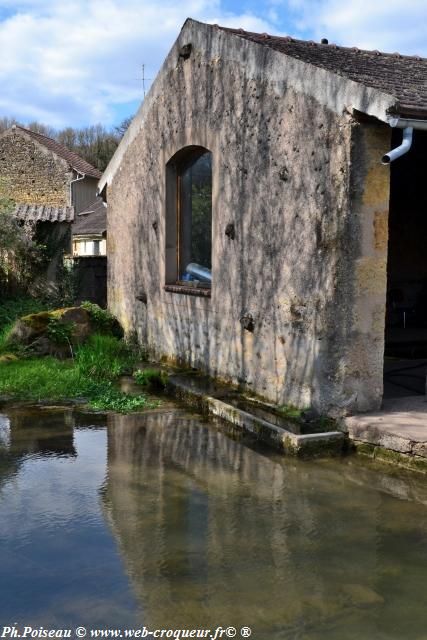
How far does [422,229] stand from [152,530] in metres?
8.26

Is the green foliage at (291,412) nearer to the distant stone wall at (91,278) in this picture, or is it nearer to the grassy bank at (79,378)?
the grassy bank at (79,378)

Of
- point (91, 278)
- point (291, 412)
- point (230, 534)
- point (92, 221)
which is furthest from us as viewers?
point (92, 221)

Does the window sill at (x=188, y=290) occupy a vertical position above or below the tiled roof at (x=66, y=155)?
below

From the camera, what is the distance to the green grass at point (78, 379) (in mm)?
7636

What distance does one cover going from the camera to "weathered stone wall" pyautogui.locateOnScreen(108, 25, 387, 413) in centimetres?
569

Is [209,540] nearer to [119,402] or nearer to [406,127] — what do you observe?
[406,127]

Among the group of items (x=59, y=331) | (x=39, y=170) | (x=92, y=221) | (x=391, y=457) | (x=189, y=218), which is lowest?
(x=391, y=457)

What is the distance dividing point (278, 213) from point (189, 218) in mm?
2868

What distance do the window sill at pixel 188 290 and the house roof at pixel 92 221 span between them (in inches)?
666

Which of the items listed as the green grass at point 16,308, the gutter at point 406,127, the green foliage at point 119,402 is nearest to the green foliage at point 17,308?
the green grass at point 16,308

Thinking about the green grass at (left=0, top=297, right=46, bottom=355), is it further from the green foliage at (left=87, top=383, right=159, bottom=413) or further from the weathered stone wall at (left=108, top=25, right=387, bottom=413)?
the green foliage at (left=87, top=383, right=159, bottom=413)

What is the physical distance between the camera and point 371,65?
704 cm

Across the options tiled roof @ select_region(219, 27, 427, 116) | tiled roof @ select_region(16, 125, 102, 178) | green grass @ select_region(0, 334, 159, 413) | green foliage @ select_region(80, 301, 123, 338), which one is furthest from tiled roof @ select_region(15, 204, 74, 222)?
tiled roof @ select_region(16, 125, 102, 178)

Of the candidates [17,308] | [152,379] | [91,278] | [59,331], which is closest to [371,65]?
[152,379]
